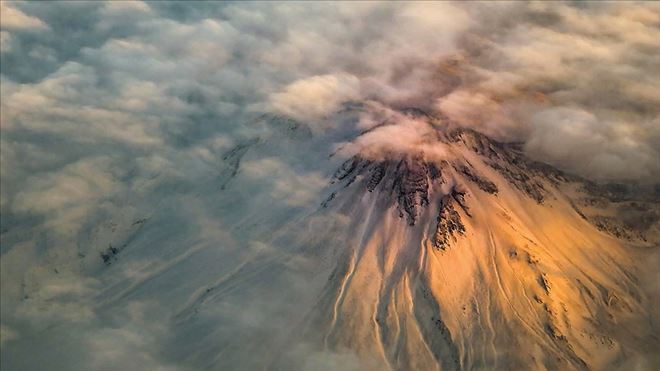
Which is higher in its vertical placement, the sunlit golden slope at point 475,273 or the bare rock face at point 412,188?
the bare rock face at point 412,188

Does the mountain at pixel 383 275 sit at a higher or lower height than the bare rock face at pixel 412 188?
lower

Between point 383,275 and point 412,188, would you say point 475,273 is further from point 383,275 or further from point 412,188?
point 412,188

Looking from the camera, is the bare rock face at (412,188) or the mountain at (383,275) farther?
the bare rock face at (412,188)

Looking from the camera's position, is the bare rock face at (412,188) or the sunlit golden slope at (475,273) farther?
the bare rock face at (412,188)

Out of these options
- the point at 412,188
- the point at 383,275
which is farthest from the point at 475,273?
the point at 412,188

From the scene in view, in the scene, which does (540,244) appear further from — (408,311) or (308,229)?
(308,229)

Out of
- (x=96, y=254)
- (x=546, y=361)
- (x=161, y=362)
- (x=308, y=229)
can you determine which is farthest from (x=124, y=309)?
(x=546, y=361)

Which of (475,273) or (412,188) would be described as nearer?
(475,273)

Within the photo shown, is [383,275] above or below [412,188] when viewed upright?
below
